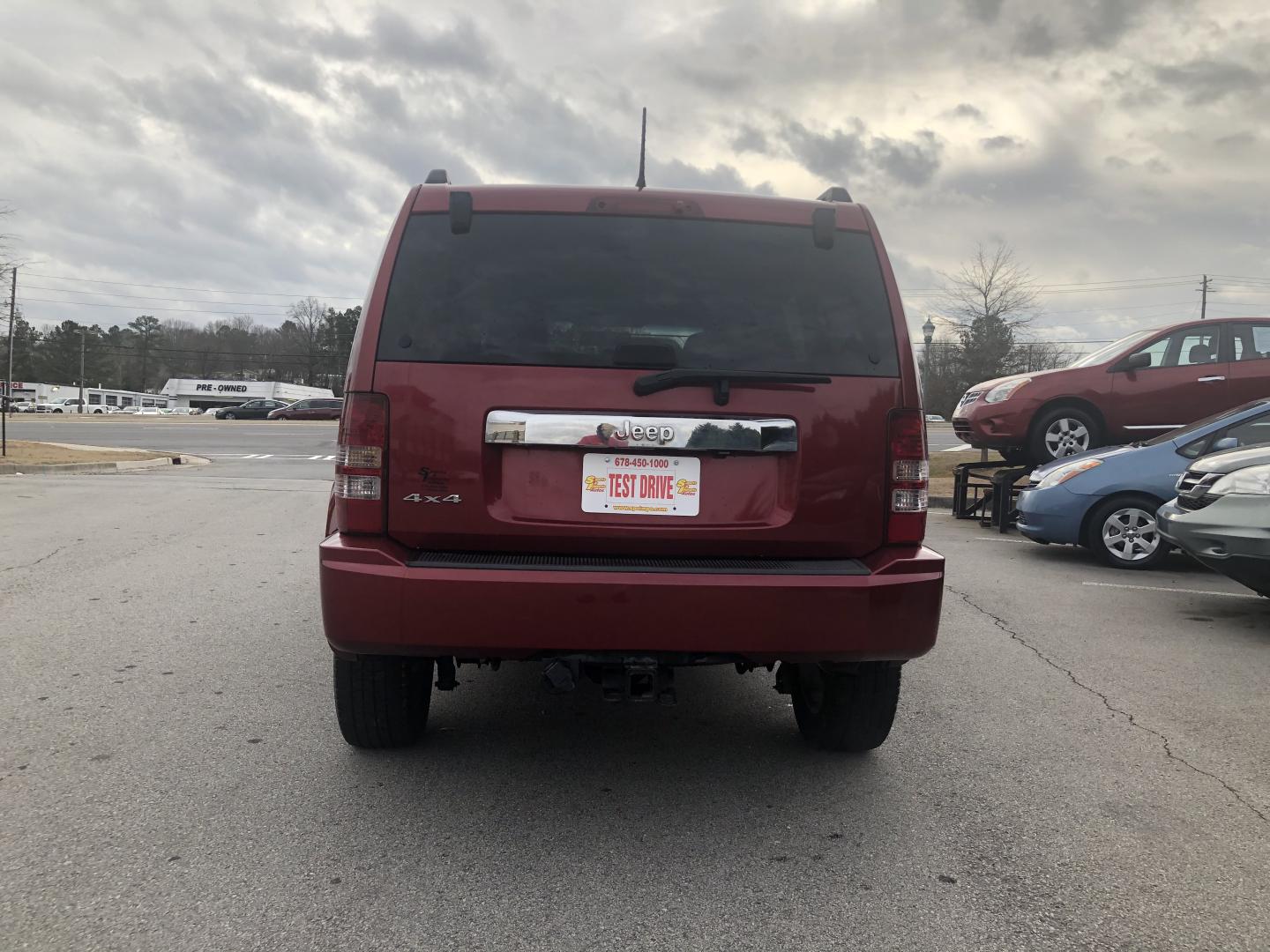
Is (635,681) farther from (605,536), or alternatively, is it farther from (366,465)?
(366,465)

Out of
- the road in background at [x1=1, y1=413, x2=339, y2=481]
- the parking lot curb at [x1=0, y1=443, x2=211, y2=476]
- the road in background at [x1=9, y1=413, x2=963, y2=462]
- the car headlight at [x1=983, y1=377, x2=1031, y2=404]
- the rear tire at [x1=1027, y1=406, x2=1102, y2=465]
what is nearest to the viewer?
the rear tire at [x1=1027, y1=406, x2=1102, y2=465]

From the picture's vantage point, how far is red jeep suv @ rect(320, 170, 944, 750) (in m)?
3.06

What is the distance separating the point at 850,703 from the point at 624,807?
0.95 metres

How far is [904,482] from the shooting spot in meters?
3.26

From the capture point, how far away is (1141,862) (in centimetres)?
303

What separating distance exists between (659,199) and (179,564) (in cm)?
643

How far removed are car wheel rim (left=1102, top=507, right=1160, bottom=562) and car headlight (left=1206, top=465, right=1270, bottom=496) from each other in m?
2.47

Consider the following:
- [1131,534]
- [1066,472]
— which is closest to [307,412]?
[1066,472]

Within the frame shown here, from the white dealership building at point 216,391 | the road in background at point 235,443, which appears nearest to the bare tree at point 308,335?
the white dealership building at point 216,391

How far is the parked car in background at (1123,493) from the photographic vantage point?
867cm

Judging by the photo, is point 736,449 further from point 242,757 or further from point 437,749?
point 242,757

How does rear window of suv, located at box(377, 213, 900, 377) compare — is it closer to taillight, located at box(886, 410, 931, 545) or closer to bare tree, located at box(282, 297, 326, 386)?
taillight, located at box(886, 410, 931, 545)

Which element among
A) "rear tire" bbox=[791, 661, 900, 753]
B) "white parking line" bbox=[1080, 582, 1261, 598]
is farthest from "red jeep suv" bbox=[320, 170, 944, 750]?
"white parking line" bbox=[1080, 582, 1261, 598]

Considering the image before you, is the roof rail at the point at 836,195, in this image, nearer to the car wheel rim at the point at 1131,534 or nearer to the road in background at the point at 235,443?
the car wheel rim at the point at 1131,534
